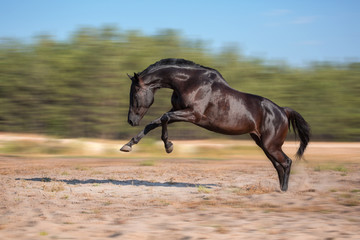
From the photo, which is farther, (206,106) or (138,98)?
(138,98)

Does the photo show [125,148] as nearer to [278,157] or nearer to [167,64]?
[167,64]

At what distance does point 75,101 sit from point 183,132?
507 centimetres

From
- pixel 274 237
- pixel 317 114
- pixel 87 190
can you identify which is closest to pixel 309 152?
pixel 317 114

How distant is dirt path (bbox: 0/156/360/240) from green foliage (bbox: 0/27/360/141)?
8.81 metres

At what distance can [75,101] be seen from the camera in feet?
67.6

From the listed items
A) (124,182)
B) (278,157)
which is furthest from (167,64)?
(124,182)

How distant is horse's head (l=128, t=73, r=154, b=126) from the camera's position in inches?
329

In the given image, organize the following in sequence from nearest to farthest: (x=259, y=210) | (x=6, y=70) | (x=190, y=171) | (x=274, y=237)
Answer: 1. (x=274, y=237)
2. (x=259, y=210)
3. (x=190, y=171)
4. (x=6, y=70)

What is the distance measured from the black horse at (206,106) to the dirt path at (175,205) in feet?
3.37

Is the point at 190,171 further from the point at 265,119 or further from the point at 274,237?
the point at 274,237

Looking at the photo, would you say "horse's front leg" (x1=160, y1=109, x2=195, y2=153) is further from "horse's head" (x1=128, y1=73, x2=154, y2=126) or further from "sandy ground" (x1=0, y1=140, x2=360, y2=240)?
"sandy ground" (x1=0, y1=140, x2=360, y2=240)

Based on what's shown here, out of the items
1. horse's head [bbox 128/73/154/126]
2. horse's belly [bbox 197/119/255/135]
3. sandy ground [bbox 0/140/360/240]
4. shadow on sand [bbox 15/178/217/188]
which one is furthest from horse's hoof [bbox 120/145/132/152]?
shadow on sand [bbox 15/178/217/188]

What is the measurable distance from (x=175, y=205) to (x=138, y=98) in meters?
2.27

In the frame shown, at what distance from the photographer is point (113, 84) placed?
20359 mm
